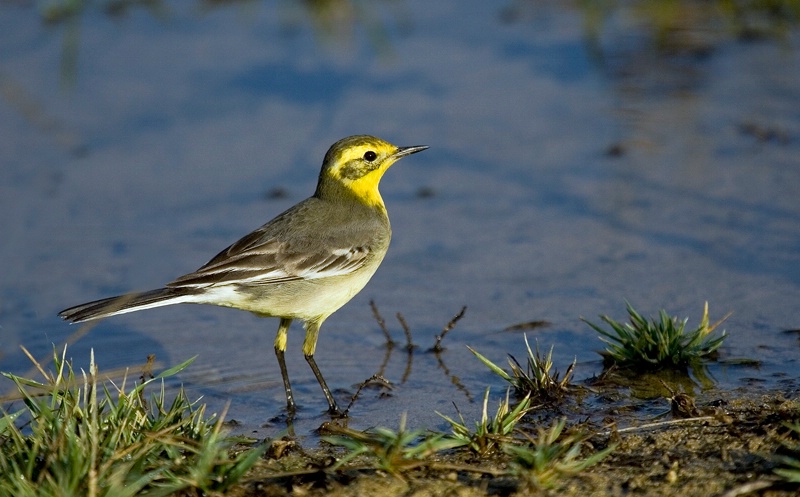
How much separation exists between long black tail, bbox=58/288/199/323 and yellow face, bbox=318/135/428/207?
1.68 metres

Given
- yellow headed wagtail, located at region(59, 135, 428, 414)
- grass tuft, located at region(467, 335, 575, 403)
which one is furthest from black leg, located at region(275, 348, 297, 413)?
grass tuft, located at region(467, 335, 575, 403)

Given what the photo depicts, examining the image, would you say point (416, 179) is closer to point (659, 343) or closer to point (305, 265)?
point (305, 265)

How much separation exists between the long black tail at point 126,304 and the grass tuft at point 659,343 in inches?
99.1

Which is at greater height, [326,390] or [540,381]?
[540,381]

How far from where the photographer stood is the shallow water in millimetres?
8039

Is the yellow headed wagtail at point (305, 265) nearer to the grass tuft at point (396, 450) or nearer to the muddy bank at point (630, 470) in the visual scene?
the muddy bank at point (630, 470)

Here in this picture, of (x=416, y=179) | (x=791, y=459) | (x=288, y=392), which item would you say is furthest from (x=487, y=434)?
(x=416, y=179)

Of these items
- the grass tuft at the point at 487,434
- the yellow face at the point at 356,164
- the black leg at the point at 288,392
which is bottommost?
the black leg at the point at 288,392

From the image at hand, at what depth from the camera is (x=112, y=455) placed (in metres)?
5.07

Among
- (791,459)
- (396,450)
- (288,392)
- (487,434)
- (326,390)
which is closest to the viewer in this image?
(791,459)

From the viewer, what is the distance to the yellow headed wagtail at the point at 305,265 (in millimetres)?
6990

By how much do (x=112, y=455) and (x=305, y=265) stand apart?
2.61 meters

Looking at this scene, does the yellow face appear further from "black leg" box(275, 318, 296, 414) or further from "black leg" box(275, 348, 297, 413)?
"black leg" box(275, 348, 297, 413)

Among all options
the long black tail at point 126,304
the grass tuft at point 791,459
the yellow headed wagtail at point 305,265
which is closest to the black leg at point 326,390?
the yellow headed wagtail at point 305,265
